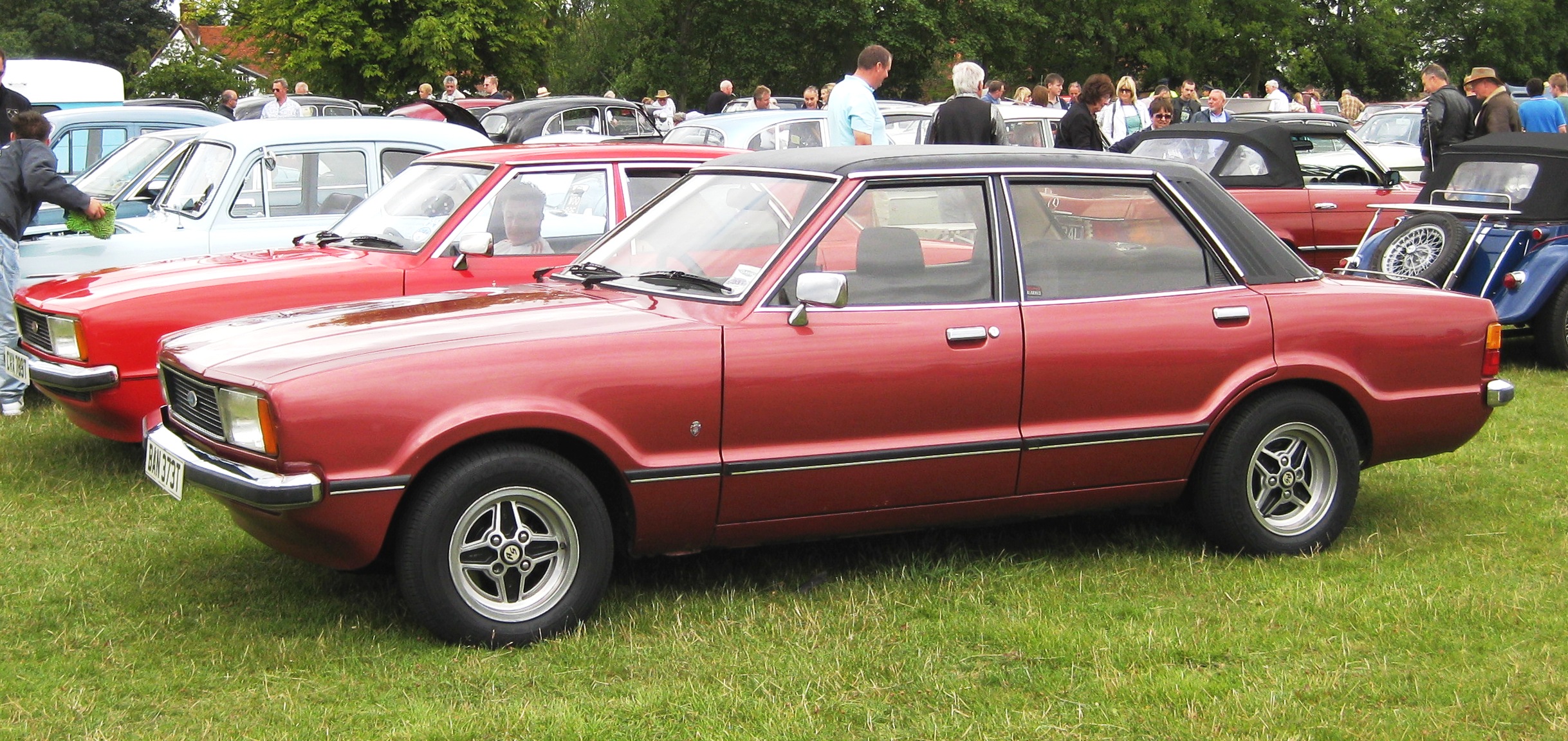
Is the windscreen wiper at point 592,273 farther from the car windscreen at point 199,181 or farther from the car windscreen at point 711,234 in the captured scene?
the car windscreen at point 199,181

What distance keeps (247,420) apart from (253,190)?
4.56 metres

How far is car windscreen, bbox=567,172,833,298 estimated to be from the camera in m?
4.98

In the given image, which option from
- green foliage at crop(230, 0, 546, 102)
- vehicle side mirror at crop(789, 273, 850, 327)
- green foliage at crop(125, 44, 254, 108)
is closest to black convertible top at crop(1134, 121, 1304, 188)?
vehicle side mirror at crop(789, 273, 850, 327)

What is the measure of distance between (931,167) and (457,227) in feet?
9.16

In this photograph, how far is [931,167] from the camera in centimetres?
518

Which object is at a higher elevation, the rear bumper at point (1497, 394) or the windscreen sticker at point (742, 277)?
the windscreen sticker at point (742, 277)

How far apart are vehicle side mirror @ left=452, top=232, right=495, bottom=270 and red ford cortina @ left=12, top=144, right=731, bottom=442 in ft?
0.04

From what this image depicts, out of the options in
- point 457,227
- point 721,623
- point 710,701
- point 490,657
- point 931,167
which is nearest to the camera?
point 710,701

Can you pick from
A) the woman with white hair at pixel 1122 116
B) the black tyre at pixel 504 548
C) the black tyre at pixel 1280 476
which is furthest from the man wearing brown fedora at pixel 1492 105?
the black tyre at pixel 504 548

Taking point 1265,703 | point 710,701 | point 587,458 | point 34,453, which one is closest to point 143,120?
point 34,453

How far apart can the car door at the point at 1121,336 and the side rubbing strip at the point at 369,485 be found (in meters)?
2.14

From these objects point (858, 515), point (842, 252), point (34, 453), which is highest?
point (842, 252)

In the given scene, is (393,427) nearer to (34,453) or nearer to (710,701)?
(710,701)

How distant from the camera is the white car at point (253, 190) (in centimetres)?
811
